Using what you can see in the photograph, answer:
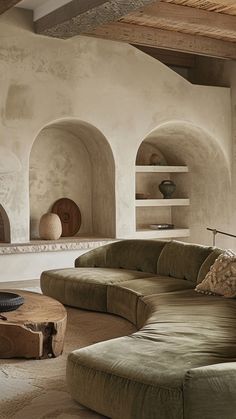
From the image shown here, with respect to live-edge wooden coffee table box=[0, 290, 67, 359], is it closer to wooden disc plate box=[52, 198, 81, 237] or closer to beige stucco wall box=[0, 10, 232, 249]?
beige stucco wall box=[0, 10, 232, 249]

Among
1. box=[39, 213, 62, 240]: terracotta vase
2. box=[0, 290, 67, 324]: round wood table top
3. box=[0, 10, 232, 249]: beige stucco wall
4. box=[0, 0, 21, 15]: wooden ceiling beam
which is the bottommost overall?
box=[0, 290, 67, 324]: round wood table top

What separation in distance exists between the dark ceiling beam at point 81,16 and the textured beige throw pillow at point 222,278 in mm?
2542

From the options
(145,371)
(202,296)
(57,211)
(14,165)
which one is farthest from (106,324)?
(57,211)

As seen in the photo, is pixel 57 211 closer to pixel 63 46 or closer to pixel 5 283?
pixel 5 283

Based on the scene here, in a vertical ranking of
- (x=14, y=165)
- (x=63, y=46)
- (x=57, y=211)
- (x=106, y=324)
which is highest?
(x=63, y=46)

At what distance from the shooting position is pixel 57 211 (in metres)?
8.48

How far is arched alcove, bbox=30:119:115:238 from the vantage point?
8266 millimetres

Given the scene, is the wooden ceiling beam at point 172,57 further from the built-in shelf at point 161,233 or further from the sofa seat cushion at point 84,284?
the sofa seat cushion at point 84,284

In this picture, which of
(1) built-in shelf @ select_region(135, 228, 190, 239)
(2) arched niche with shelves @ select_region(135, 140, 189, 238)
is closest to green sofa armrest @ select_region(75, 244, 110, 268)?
(1) built-in shelf @ select_region(135, 228, 190, 239)

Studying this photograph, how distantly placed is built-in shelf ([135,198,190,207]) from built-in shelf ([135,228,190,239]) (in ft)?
1.23

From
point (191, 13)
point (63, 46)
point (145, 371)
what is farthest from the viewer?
point (63, 46)

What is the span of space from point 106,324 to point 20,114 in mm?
3169

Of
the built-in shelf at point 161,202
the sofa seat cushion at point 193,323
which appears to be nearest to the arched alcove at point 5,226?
the built-in shelf at point 161,202

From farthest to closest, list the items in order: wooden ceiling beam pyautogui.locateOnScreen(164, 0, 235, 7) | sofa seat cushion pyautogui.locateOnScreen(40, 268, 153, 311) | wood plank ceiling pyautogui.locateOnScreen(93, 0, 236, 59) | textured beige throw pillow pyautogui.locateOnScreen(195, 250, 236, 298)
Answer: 1. wood plank ceiling pyautogui.locateOnScreen(93, 0, 236, 59)
2. wooden ceiling beam pyautogui.locateOnScreen(164, 0, 235, 7)
3. sofa seat cushion pyautogui.locateOnScreen(40, 268, 153, 311)
4. textured beige throw pillow pyautogui.locateOnScreen(195, 250, 236, 298)
